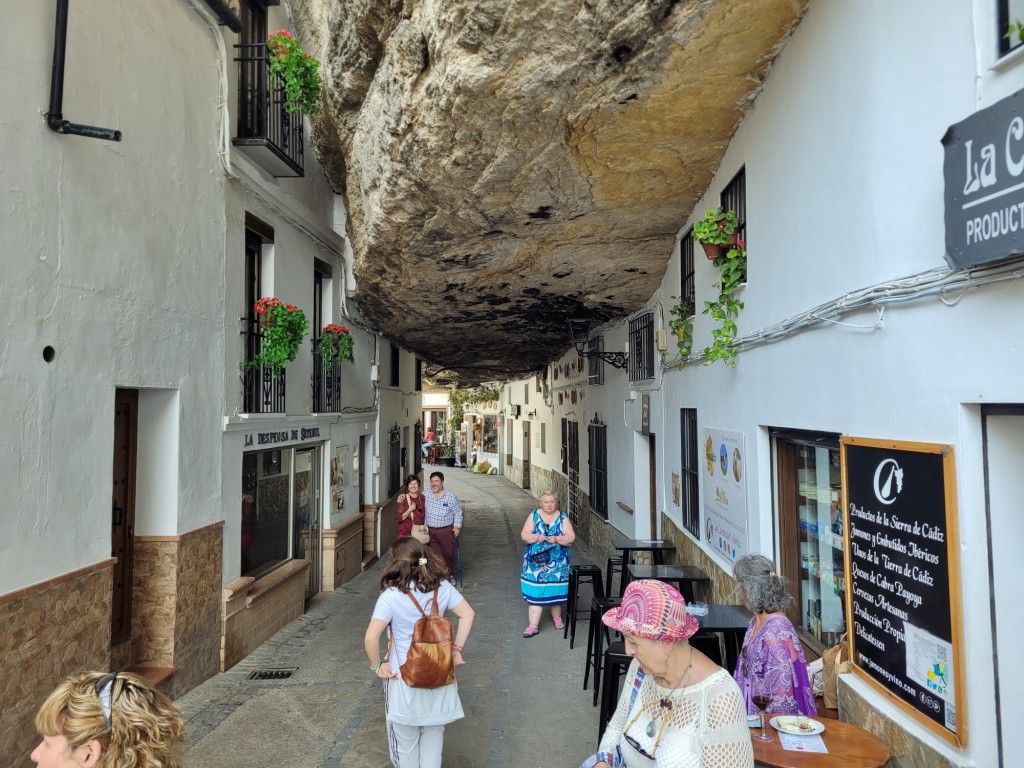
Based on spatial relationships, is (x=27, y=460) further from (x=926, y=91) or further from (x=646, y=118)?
(x=926, y=91)

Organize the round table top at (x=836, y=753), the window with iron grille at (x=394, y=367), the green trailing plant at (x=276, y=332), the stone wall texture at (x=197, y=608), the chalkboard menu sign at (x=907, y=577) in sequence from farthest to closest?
1. the window with iron grille at (x=394, y=367)
2. the green trailing plant at (x=276, y=332)
3. the stone wall texture at (x=197, y=608)
4. the round table top at (x=836, y=753)
5. the chalkboard menu sign at (x=907, y=577)

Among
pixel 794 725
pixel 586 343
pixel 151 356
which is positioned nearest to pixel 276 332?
pixel 151 356

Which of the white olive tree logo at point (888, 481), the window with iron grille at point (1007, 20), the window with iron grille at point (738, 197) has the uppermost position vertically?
the window with iron grille at point (738, 197)

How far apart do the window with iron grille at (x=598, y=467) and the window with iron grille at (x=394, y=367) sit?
4.52m

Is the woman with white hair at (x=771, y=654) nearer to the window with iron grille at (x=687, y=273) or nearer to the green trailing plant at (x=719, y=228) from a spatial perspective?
the green trailing plant at (x=719, y=228)

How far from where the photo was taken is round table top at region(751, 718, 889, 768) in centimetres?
271

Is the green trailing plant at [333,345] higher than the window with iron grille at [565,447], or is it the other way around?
the green trailing plant at [333,345]

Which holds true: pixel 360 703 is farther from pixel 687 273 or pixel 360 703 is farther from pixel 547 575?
pixel 687 273

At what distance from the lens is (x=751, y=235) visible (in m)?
4.74

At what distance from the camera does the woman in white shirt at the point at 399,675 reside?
3635 mm

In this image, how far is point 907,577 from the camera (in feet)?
9.11

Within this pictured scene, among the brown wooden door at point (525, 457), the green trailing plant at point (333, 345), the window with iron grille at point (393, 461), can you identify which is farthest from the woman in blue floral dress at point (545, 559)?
the brown wooden door at point (525, 457)

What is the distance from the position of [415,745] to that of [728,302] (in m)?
3.72

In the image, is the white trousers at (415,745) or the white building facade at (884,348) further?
the white trousers at (415,745)
